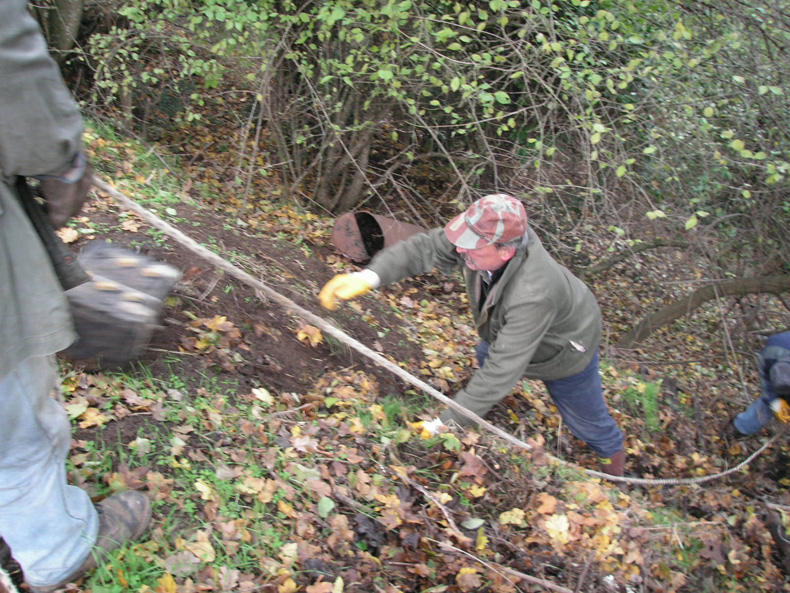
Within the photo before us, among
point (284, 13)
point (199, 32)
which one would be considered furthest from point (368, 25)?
point (199, 32)

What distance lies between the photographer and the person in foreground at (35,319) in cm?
147

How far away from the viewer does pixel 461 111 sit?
654 centimetres

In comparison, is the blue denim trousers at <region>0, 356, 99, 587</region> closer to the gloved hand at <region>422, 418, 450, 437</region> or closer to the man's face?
the gloved hand at <region>422, 418, 450, 437</region>

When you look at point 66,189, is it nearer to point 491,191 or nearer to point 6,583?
point 6,583

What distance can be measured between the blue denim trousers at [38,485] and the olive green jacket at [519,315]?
74.4 inches

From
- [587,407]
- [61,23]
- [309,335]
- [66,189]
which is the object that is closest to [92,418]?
[66,189]

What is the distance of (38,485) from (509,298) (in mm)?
2261

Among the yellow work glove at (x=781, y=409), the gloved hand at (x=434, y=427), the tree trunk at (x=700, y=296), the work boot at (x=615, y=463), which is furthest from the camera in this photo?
the tree trunk at (x=700, y=296)

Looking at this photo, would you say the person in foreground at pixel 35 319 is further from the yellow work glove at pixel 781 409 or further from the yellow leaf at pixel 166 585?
the yellow work glove at pixel 781 409

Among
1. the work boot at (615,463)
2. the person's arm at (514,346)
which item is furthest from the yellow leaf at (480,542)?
the work boot at (615,463)

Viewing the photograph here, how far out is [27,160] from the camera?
1.55 meters

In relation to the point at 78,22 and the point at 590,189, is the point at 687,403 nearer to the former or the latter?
the point at 590,189

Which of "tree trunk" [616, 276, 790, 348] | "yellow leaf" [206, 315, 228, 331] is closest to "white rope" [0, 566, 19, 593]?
"yellow leaf" [206, 315, 228, 331]

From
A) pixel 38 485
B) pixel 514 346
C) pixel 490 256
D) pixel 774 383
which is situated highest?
pixel 490 256
